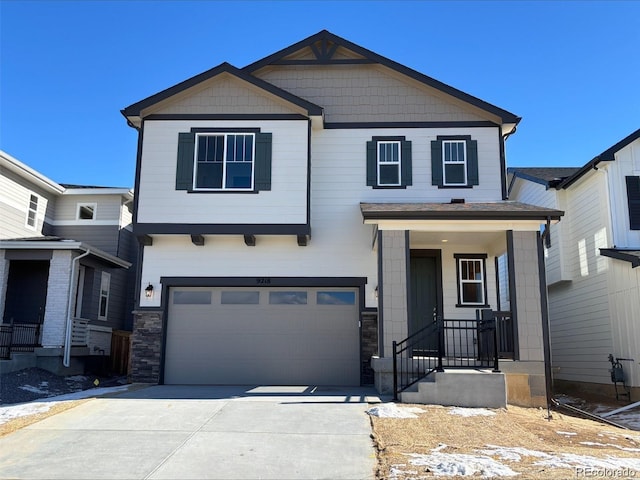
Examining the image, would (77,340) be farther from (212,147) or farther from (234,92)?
(234,92)

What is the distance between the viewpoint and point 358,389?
40.1 ft

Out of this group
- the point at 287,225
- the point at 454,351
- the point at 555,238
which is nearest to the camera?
the point at 454,351

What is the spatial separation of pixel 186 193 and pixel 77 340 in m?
5.95

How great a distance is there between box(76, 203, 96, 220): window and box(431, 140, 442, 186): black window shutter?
12.3m

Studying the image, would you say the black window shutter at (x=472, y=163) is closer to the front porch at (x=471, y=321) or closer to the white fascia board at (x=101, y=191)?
the front porch at (x=471, y=321)

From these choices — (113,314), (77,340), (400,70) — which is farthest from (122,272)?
(400,70)

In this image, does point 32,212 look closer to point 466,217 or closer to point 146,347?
point 146,347

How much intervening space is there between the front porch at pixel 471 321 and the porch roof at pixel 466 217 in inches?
0.7

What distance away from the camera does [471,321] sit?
11.1 metres

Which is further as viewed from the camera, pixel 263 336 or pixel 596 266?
pixel 596 266

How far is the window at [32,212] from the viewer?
18719mm

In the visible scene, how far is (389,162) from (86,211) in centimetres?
1175

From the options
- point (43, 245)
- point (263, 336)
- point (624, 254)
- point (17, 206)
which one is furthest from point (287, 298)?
point (17, 206)

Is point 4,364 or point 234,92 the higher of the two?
point 234,92
